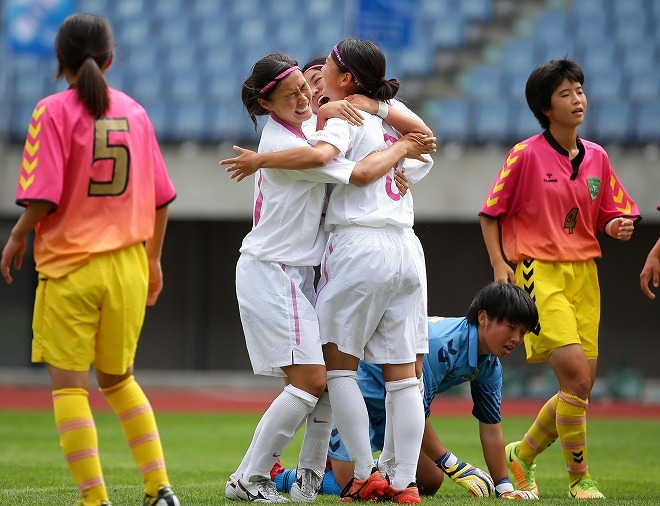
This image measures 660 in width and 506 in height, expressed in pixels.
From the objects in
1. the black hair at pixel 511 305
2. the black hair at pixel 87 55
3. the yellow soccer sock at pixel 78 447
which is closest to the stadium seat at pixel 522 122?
the black hair at pixel 511 305

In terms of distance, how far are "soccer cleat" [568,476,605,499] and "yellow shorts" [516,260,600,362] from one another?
0.63 m

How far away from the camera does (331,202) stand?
16.1ft

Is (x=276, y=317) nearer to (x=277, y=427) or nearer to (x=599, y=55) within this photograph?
(x=277, y=427)

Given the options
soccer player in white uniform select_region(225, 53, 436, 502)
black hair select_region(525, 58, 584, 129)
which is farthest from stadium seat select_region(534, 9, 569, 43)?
soccer player in white uniform select_region(225, 53, 436, 502)

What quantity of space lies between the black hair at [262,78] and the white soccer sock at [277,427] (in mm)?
1194

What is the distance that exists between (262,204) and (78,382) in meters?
1.25

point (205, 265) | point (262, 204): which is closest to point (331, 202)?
point (262, 204)

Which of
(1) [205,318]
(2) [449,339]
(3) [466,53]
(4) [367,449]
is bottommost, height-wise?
(1) [205,318]

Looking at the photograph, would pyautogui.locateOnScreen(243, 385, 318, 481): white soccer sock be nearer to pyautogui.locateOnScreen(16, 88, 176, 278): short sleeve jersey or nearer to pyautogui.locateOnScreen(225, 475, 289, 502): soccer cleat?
pyautogui.locateOnScreen(225, 475, 289, 502): soccer cleat

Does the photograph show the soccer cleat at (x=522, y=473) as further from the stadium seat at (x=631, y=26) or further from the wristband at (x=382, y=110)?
the stadium seat at (x=631, y=26)

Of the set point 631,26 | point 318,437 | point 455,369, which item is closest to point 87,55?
point 318,437

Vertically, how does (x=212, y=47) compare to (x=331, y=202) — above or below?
A: above

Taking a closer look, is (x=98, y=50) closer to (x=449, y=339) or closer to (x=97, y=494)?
(x=97, y=494)

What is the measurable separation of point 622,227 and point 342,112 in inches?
70.2
